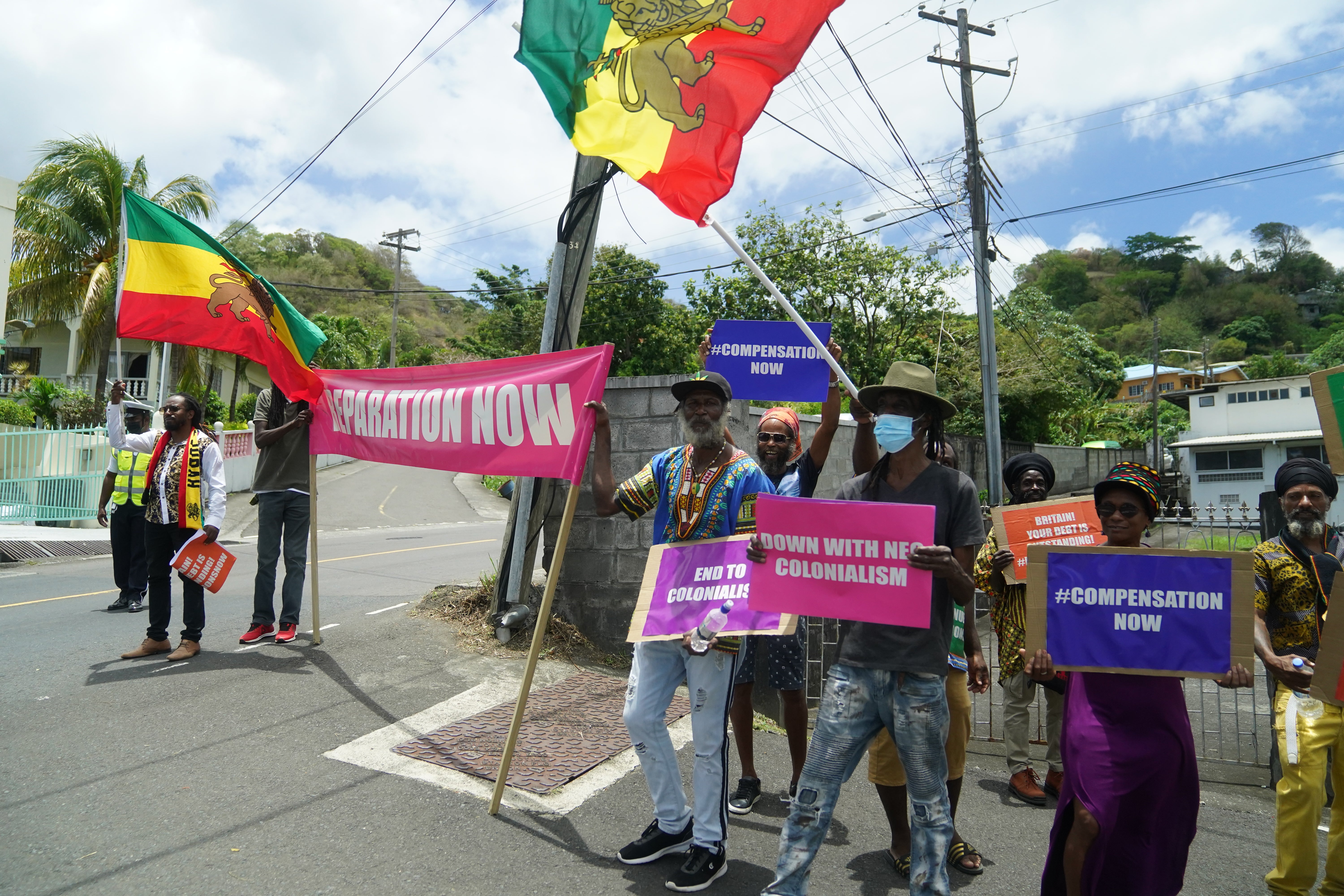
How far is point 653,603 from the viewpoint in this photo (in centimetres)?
368

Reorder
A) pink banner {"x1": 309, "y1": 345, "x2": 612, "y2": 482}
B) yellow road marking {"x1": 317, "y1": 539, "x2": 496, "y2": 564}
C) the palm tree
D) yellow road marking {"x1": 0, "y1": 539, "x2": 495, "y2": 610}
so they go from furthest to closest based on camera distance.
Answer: the palm tree < yellow road marking {"x1": 317, "y1": 539, "x2": 496, "y2": 564} < yellow road marking {"x1": 0, "y1": 539, "x2": 495, "y2": 610} < pink banner {"x1": 309, "y1": 345, "x2": 612, "y2": 482}

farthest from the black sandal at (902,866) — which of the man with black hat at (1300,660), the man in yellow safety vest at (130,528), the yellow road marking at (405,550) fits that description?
the yellow road marking at (405,550)

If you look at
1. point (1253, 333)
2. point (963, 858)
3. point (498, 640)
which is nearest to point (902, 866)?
point (963, 858)

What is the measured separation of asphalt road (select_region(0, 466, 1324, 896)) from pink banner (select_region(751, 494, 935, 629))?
1.24m

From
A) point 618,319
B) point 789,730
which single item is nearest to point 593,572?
point 789,730

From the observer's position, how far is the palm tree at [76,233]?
2233cm

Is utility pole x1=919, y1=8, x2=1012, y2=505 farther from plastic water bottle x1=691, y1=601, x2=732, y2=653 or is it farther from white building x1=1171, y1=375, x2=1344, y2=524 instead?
white building x1=1171, y1=375, x2=1344, y2=524

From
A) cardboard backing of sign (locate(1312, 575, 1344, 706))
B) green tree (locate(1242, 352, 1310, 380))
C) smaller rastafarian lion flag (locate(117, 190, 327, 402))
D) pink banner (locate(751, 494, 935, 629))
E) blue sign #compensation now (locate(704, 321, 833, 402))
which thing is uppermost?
green tree (locate(1242, 352, 1310, 380))

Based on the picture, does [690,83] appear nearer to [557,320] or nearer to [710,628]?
[557,320]

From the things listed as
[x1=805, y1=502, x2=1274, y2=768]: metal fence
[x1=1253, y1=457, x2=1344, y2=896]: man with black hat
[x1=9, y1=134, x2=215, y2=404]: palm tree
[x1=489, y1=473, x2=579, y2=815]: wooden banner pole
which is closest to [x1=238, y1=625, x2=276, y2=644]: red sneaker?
[x1=489, y1=473, x2=579, y2=815]: wooden banner pole

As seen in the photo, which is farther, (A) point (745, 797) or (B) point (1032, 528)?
(B) point (1032, 528)

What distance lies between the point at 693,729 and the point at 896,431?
57.8 inches

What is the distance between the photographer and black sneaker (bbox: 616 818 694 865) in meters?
3.56

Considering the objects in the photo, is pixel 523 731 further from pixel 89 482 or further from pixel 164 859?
pixel 89 482
